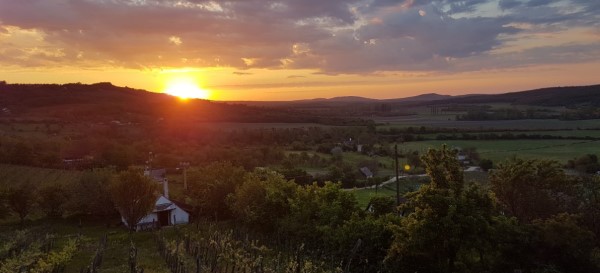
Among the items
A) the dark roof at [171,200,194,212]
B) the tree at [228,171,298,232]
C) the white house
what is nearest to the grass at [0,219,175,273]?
the white house

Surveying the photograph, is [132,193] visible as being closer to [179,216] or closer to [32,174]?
[179,216]

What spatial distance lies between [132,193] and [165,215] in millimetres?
8268

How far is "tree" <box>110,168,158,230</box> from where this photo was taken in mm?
35469

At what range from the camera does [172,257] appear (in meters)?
25.3

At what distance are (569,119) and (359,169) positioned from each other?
92.6 meters

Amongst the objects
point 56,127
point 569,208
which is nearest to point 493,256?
point 569,208

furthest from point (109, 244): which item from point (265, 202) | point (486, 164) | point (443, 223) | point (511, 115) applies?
point (511, 115)

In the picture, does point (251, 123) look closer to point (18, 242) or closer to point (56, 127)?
point (56, 127)

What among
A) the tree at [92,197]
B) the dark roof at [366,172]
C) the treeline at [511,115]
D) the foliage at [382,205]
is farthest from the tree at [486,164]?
the treeline at [511,115]

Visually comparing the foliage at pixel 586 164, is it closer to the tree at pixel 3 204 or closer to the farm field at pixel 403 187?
the farm field at pixel 403 187

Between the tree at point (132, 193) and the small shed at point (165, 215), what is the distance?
5267 millimetres

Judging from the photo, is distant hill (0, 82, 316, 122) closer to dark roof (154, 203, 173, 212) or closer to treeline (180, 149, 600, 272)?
dark roof (154, 203, 173, 212)

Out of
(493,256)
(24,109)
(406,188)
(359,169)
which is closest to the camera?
(493,256)

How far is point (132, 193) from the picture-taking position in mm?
35594
